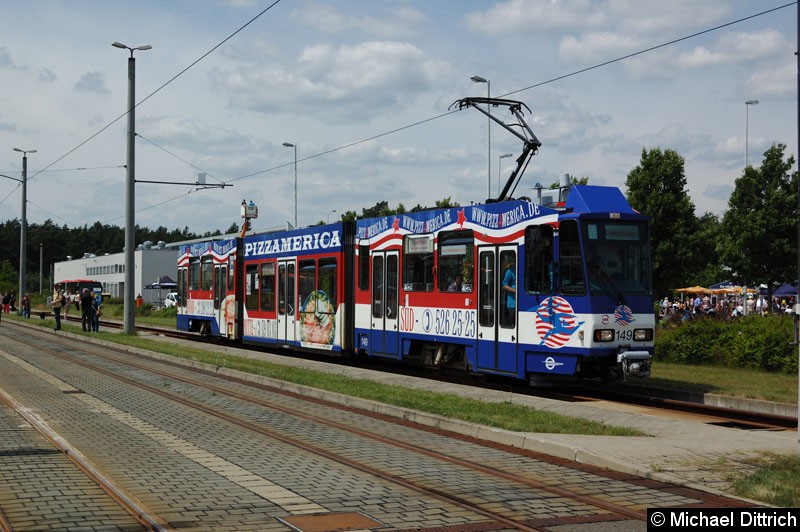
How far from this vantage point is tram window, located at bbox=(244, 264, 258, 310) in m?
27.6

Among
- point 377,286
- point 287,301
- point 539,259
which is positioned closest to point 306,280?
point 287,301

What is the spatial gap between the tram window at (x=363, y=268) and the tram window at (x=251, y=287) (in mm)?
6358

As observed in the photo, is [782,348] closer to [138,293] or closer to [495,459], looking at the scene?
[495,459]

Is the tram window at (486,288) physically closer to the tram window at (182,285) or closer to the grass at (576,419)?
the grass at (576,419)

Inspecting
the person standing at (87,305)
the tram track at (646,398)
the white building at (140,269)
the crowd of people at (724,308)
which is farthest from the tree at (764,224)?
the white building at (140,269)

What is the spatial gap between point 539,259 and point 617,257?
1292 mm

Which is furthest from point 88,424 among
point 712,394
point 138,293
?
point 138,293

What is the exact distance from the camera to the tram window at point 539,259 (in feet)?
52.6

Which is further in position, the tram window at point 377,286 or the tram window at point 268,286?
the tram window at point 268,286

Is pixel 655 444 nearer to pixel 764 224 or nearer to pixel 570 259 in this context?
pixel 570 259

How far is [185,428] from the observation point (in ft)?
39.7

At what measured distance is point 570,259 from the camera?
1584cm

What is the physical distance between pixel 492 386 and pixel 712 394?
4.04 metres

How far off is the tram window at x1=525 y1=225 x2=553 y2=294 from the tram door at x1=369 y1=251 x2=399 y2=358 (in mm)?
4543
